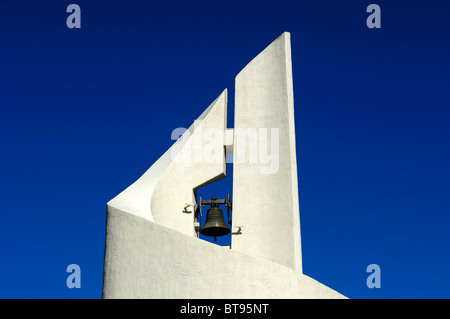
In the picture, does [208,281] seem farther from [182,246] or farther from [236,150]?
[236,150]

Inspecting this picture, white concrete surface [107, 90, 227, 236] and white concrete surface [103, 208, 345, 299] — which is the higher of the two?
white concrete surface [107, 90, 227, 236]

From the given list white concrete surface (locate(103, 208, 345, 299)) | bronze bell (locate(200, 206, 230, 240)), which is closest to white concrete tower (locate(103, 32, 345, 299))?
white concrete surface (locate(103, 208, 345, 299))

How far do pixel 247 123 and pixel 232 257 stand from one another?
106 inches

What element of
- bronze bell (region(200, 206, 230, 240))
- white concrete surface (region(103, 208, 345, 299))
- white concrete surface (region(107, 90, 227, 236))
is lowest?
white concrete surface (region(103, 208, 345, 299))

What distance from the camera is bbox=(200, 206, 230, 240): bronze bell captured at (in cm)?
1022

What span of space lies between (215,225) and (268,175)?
3.57 ft

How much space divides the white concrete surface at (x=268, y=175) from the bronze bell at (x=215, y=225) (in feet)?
1.01

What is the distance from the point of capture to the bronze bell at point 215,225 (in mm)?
10219

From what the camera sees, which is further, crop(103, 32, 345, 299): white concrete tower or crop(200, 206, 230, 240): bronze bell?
crop(200, 206, 230, 240): bronze bell

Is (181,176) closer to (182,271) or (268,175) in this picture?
(268,175)

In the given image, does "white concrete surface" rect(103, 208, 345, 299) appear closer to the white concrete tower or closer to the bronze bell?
the white concrete tower

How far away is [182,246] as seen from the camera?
8.88 m

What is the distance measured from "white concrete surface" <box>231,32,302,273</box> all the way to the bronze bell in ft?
1.01
